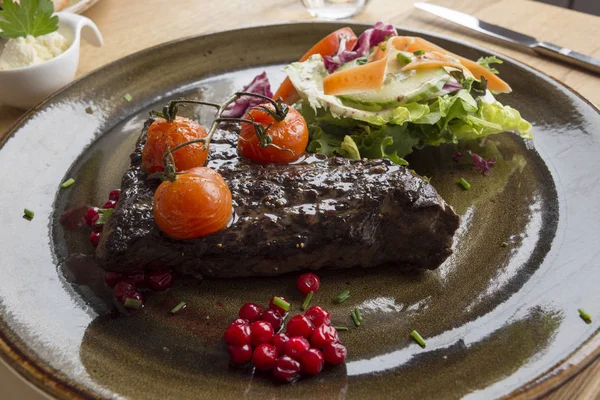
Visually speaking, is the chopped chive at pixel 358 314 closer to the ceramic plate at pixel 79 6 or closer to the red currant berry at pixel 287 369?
the red currant berry at pixel 287 369

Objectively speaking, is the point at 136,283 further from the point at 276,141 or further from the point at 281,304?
the point at 276,141

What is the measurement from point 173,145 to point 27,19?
6.39 ft

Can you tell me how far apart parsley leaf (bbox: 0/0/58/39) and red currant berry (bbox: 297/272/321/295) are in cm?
283

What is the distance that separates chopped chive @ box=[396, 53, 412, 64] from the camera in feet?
12.6

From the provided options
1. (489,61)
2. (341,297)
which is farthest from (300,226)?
(489,61)

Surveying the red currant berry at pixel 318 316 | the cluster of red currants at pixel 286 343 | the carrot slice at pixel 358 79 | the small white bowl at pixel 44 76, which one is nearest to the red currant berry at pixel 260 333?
the cluster of red currants at pixel 286 343

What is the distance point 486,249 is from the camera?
3.18 m

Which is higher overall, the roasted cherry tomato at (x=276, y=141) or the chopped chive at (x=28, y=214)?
the roasted cherry tomato at (x=276, y=141)

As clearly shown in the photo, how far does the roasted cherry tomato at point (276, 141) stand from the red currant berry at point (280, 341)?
1052 millimetres

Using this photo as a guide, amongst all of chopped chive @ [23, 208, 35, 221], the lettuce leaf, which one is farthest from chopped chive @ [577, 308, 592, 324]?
chopped chive @ [23, 208, 35, 221]

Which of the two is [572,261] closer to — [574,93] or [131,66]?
[574,93]

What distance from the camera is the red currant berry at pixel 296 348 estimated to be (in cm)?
249

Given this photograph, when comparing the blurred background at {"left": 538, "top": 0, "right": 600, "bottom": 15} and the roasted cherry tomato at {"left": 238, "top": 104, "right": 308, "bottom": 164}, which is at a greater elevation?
the roasted cherry tomato at {"left": 238, "top": 104, "right": 308, "bottom": 164}

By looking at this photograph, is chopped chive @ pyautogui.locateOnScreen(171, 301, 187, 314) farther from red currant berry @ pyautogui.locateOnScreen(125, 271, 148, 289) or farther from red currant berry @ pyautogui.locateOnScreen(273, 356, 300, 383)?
red currant berry @ pyautogui.locateOnScreen(273, 356, 300, 383)
